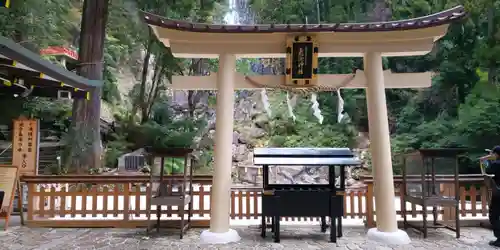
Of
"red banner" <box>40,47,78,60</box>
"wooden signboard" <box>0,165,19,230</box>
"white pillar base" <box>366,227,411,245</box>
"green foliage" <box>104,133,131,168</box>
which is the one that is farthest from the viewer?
"red banner" <box>40,47,78,60</box>

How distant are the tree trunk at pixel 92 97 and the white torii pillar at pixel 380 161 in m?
8.75

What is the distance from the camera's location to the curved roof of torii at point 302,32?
5.70 meters

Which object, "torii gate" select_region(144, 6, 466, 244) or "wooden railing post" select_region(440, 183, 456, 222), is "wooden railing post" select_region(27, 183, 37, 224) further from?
"wooden railing post" select_region(440, 183, 456, 222)

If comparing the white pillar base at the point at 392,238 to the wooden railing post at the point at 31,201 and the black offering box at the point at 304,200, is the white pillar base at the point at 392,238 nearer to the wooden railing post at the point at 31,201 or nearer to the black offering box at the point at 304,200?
the black offering box at the point at 304,200

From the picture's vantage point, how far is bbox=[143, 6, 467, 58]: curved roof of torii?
18.7 feet

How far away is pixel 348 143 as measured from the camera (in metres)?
17.4

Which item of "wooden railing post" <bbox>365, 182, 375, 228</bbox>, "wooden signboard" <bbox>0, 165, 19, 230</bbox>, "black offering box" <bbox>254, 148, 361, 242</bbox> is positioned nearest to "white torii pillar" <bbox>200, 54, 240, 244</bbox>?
"black offering box" <bbox>254, 148, 361, 242</bbox>

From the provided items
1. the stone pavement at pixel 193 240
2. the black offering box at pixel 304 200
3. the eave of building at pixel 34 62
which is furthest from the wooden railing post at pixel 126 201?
the black offering box at pixel 304 200

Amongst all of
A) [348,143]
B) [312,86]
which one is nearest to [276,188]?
[312,86]

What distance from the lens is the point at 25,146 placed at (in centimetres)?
762

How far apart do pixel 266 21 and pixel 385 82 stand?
669 inches

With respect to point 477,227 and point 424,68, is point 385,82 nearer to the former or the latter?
point 477,227

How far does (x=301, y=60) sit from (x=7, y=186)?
562 cm

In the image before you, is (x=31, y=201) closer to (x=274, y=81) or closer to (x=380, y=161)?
(x=274, y=81)
